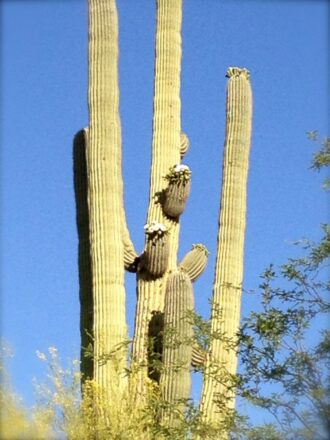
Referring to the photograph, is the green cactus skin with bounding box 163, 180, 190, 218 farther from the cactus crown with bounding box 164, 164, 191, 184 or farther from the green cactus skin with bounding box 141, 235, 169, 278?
the green cactus skin with bounding box 141, 235, 169, 278

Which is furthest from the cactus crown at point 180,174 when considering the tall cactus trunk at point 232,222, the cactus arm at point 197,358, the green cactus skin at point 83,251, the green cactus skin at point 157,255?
the cactus arm at point 197,358

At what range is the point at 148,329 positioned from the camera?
45.6 feet

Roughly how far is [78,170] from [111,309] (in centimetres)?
232

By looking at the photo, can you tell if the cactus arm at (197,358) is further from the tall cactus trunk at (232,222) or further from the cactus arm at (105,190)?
the cactus arm at (105,190)

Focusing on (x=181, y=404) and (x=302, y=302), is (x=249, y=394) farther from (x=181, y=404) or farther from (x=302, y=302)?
(x=181, y=404)

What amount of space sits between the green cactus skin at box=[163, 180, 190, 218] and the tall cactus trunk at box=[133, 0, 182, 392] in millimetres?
133

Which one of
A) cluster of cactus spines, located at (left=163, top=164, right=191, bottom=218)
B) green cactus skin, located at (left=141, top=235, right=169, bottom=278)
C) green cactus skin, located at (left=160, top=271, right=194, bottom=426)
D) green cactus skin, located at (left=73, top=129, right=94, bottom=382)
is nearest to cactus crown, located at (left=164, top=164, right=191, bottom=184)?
cluster of cactus spines, located at (left=163, top=164, right=191, bottom=218)

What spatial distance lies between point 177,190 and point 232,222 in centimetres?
80

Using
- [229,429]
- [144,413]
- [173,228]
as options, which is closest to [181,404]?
[144,413]

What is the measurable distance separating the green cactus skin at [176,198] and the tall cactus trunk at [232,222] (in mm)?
509

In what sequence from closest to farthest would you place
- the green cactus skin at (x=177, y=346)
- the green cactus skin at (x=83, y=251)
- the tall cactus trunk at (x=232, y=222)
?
the green cactus skin at (x=177, y=346), the tall cactus trunk at (x=232, y=222), the green cactus skin at (x=83, y=251)

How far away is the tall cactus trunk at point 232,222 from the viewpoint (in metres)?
13.3

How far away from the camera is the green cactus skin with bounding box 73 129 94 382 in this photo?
13.9m

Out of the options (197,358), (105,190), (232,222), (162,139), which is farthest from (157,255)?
(162,139)
